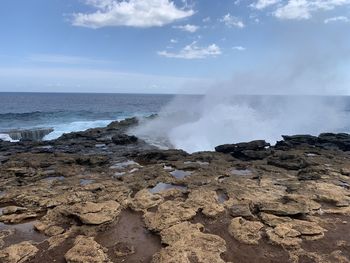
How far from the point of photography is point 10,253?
6.80 meters

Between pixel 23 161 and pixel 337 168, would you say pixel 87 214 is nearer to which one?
pixel 23 161

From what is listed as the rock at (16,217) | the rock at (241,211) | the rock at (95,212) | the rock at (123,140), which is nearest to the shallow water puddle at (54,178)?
the rock at (16,217)

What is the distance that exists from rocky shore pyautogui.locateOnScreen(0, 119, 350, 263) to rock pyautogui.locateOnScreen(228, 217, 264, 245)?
0.08ft

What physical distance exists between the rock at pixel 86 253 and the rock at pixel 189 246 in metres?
1.11

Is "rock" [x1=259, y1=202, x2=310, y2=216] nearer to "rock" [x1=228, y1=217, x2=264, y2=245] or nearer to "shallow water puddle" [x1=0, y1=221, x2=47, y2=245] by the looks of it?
"rock" [x1=228, y1=217, x2=264, y2=245]

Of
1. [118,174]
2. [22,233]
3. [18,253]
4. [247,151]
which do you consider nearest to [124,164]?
[118,174]

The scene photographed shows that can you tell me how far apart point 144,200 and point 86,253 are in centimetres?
318

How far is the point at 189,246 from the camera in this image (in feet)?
23.2

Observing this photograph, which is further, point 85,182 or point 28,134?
point 28,134

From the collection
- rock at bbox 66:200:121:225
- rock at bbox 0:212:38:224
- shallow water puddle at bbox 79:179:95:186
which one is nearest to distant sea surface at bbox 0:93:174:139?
shallow water puddle at bbox 79:179:95:186

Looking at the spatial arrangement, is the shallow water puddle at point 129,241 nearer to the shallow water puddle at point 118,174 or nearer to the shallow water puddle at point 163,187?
the shallow water puddle at point 163,187

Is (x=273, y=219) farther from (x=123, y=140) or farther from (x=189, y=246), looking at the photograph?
(x=123, y=140)

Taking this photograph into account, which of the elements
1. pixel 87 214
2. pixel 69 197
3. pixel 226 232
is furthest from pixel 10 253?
pixel 226 232

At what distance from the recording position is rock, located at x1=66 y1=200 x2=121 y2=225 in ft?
27.3
